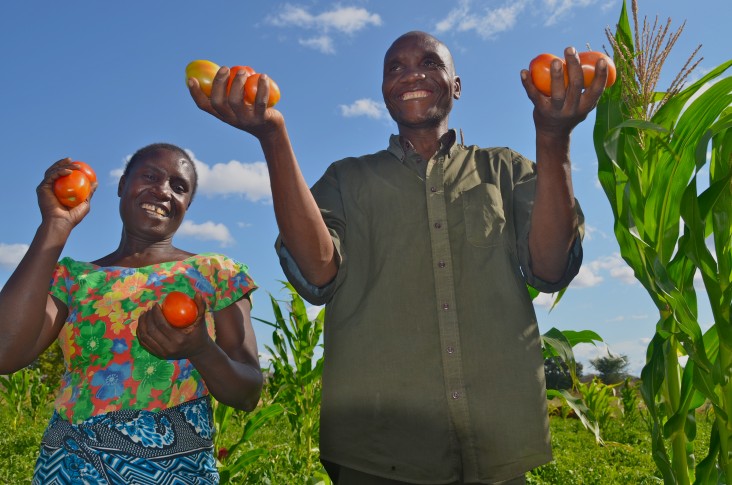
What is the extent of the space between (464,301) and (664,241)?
89 cm

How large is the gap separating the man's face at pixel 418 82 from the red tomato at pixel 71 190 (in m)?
0.81

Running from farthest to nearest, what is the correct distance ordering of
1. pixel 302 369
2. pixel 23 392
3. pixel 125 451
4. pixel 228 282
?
1. pixel 23 392
2. pixel 302 369
3. pixel 228 282
4. pixel 125 451

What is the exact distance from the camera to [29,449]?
21.5 feet

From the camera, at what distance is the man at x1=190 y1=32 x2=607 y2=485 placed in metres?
1.29

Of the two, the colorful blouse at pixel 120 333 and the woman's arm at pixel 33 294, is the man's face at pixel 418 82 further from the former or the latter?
the woman's arm at pixel 33 294

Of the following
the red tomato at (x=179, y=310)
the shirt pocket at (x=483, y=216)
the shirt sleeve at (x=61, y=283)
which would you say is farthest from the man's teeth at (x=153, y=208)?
the shirt pocket at (x=483, y=216)

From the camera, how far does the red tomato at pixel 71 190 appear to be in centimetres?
158

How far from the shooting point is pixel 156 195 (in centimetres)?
175

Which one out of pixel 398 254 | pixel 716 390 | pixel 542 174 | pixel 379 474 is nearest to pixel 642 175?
pixel 716 390

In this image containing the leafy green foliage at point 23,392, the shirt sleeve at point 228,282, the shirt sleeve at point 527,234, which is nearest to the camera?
the shirt sleeve at point 527,234

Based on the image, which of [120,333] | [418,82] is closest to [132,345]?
[120,333]

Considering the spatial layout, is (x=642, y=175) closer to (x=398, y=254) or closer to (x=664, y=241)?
(x=664, y=241)

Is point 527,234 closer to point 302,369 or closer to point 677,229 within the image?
point 677,229

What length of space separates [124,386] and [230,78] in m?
0.81
